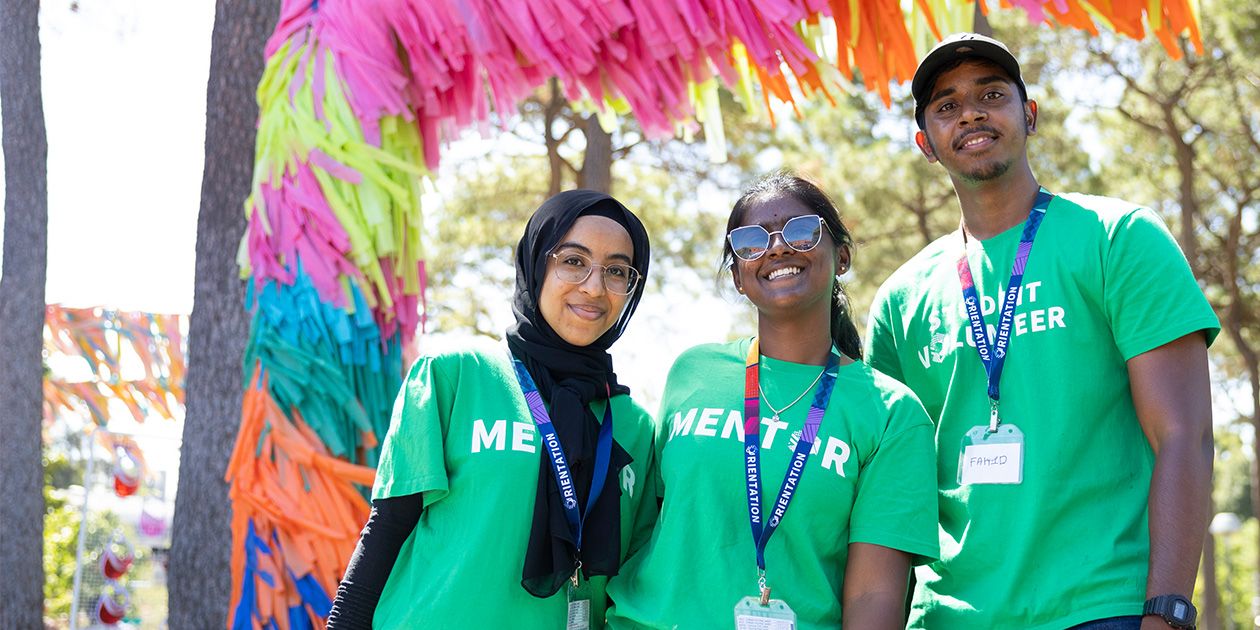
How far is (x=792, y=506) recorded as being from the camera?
6.09 feet

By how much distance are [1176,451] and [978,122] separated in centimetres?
66

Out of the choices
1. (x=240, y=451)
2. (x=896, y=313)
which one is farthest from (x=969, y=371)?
(x=240, y=451)

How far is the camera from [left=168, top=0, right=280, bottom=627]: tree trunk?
135 inches

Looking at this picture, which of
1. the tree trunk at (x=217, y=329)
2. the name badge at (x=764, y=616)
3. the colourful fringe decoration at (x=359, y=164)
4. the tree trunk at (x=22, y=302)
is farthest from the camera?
the tree trunk at (x=22, y=302)

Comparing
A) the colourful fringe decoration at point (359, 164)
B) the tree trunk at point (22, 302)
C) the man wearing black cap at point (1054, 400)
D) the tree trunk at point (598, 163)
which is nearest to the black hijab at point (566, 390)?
the man wearing black cap at point (1054, 400)

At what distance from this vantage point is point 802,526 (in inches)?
73.0

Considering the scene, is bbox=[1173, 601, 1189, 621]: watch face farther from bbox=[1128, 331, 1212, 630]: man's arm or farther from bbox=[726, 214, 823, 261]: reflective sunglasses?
bbox=[726, 214, 823, 261]: reflective sunglasses

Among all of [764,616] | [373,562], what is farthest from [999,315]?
[373,562]

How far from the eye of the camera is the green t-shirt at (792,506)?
6.00ft

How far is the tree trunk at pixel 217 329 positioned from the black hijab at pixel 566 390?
5.44 feet

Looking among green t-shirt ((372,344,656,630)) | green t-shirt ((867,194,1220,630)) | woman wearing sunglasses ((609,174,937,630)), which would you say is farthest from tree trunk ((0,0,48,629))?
green t-shirt ((867,194,1220,630))

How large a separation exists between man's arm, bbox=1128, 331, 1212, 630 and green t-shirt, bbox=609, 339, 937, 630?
33 centimetres

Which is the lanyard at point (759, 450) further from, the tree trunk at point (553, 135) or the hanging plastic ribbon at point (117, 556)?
the tree trunk at point (553, 135)

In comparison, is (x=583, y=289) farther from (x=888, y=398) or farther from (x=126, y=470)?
(x=126, y=470)
